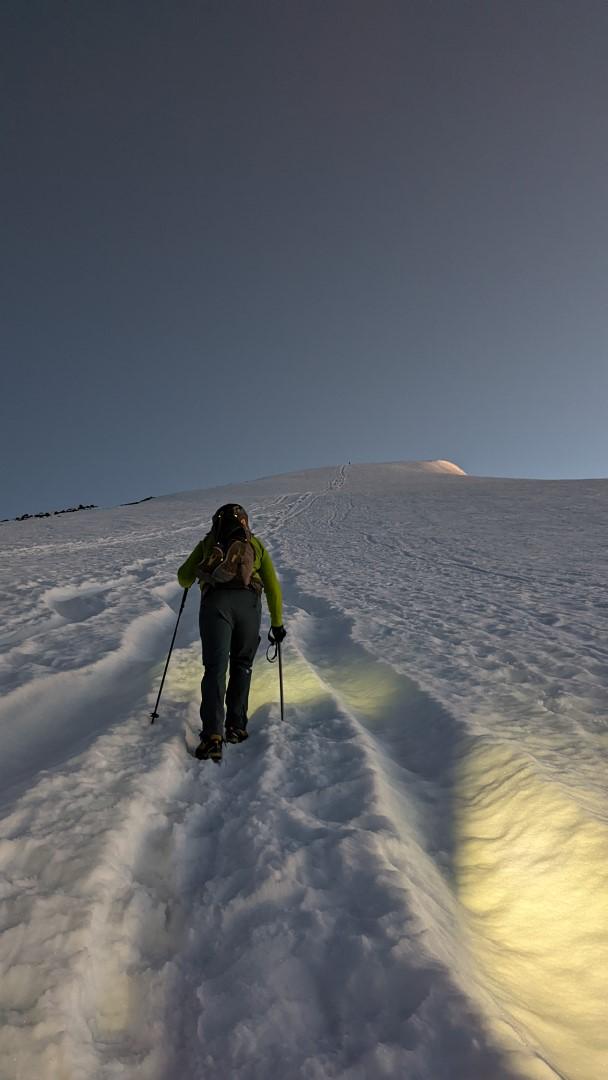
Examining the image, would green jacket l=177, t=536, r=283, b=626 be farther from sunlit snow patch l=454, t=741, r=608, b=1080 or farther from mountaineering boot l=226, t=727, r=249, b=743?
sunlit snow patch l=454, t=741, r=608, b=1080

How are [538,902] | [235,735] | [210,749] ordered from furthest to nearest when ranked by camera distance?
[235,735] → [210,749] → [538,902]

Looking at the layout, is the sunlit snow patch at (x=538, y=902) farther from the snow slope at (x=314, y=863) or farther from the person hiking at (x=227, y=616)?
the person hiking at (x=227, y=616)

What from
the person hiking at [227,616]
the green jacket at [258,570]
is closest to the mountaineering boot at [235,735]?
the person hiking at [227,616]

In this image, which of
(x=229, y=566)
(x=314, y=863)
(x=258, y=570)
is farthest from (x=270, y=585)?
(x=314, y=863)

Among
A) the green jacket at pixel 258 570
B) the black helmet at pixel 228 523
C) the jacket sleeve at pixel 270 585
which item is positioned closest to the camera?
the black helmet at pixel 228 523

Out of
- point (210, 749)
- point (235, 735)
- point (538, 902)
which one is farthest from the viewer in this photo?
point (235, 735)

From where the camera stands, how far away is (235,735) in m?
4.19

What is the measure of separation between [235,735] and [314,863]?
65.3 inches

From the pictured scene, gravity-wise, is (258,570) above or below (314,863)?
above

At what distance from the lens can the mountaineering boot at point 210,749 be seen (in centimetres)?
383

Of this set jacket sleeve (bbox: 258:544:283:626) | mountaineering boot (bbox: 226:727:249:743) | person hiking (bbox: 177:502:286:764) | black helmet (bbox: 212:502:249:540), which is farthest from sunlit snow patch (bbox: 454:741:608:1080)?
black helmet (bbox: 212:502:249:540)

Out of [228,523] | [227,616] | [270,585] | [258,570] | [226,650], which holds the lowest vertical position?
[226,650]

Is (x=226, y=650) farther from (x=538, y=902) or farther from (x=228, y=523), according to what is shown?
(x=538, y=902)

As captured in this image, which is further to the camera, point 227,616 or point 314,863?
point 227,616
